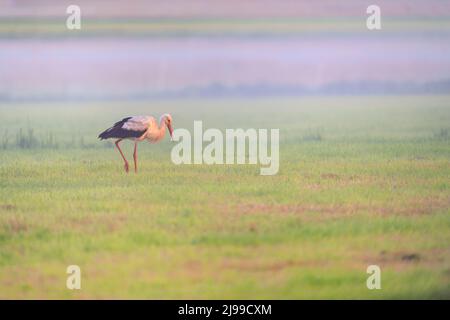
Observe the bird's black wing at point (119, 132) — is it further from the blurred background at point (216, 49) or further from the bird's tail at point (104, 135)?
the blurred background at point (216, 49)

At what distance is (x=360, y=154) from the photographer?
5.18 metres

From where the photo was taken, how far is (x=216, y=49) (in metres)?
5.23

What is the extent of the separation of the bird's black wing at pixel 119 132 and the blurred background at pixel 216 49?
7.4 inches

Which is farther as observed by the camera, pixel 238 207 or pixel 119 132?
pixel 119 132

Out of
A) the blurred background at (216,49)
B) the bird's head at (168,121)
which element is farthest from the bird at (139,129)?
the blurred background at (216,49)

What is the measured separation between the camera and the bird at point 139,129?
513cm

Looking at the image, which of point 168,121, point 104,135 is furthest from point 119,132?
point 168,121

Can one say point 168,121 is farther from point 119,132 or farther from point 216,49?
point 216,49

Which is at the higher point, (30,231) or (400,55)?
(400,55)

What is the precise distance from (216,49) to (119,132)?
784mm

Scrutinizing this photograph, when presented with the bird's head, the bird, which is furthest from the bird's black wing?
the bird's head

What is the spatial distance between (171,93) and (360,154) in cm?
122
